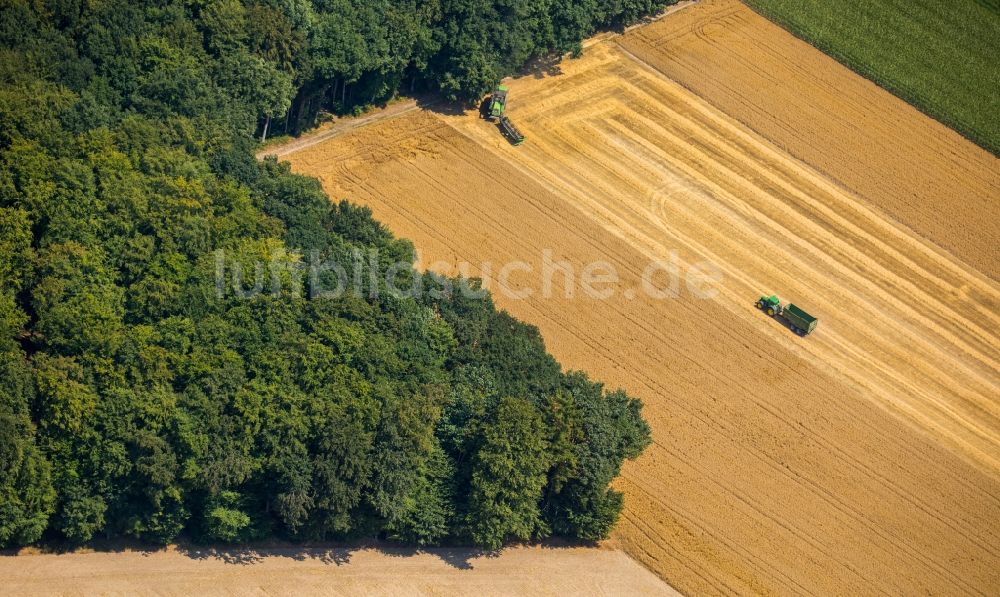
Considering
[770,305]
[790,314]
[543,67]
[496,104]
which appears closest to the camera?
[790,314]

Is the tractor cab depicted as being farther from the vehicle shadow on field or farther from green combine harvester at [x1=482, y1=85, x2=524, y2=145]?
the vehicle shadow on field

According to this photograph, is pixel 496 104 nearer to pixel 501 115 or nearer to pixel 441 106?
pixel 501 115

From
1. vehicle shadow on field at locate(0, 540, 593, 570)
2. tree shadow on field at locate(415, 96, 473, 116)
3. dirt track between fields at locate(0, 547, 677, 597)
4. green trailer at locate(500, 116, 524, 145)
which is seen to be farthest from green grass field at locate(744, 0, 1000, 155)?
vehicle shadow on field at locate(0, 540, 593, 570)

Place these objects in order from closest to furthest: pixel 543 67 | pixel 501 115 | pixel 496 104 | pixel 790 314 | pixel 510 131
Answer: pixel 790 314 < pixel 510 131 < pixel 496 104 < pixel 501 115 < pixel 543 67

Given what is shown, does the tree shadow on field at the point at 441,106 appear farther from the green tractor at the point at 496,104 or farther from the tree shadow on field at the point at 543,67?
the tree shadow on field at the point at 543,67

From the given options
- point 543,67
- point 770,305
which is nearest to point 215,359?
point 770,305

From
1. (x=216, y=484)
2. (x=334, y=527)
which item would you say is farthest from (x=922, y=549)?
(x=216, y=484)
